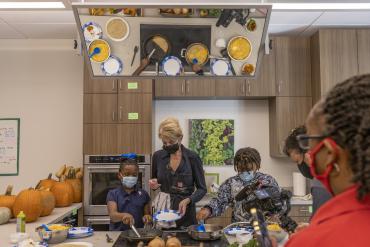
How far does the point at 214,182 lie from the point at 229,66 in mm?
2591

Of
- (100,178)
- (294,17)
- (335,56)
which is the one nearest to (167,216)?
(100,178)

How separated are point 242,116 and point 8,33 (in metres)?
2.90

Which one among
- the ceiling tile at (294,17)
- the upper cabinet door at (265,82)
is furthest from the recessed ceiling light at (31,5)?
the upper cabinet door at (265,82)

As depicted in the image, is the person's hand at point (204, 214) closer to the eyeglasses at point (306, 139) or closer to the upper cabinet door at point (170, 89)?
the eyeglasses at point (306, 139)

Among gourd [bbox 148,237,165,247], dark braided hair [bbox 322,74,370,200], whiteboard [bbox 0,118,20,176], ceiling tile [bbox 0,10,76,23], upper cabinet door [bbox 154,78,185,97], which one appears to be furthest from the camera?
whiteboard [bbox 0,118,20,176]

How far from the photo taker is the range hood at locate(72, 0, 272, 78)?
2.08m

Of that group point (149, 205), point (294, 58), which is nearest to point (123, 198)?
point (149, 205)

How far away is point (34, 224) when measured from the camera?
283cm

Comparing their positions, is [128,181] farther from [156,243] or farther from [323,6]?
[323,6]

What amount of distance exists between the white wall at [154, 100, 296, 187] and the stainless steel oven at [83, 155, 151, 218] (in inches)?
29.0

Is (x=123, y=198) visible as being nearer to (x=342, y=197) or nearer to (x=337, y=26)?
(x=342, y=197)

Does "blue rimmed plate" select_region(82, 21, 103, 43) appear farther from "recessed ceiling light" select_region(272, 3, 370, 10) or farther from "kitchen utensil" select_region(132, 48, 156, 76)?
"recessed ceiling light" select_region(272, 3, 370, 10)

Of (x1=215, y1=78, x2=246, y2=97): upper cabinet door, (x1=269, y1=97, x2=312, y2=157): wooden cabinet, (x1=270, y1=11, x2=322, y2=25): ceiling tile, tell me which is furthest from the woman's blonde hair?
(x1=269, y1=97, x2=312, y2=157): wooden cabinet

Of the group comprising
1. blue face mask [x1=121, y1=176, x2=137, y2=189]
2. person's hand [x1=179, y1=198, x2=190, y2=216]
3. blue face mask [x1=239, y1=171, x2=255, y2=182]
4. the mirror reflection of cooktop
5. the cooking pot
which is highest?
the mirror reflection of cooktop
